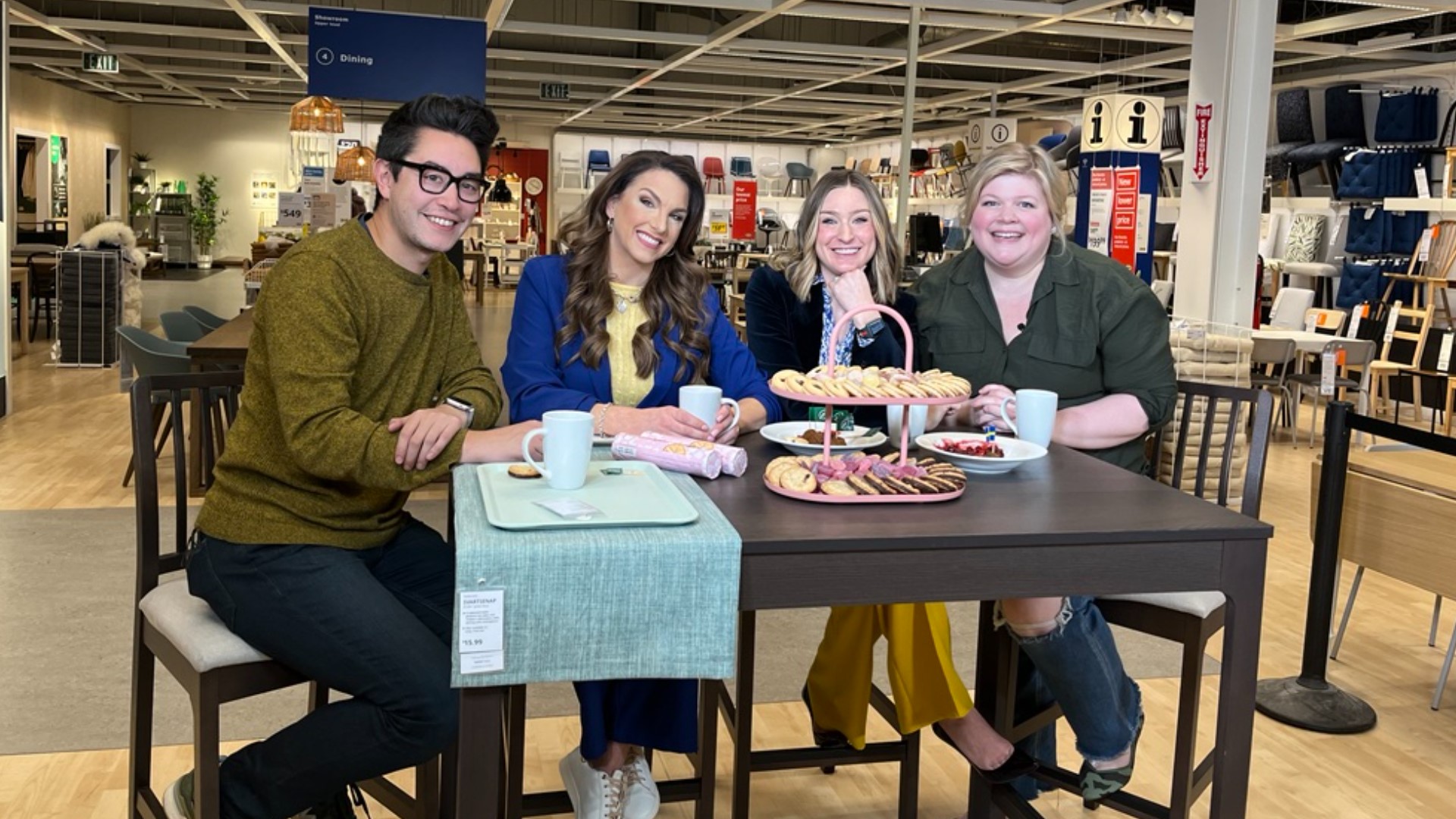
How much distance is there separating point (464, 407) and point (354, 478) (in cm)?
24

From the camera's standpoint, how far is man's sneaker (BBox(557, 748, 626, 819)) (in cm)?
251

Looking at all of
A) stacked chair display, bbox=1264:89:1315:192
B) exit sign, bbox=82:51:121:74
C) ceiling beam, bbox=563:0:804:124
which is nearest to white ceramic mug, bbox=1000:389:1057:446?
ceiling beam, bbox=563:0:804:124

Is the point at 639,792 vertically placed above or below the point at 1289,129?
below

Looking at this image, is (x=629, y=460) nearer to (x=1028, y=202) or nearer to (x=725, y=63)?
(x=1028, y=202)

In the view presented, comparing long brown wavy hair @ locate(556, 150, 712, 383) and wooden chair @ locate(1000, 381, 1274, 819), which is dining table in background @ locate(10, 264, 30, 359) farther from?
wooden chair @ locate(1000, 381, 1274, 819)

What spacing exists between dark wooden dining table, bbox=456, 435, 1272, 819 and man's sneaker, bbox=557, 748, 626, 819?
0.75 metres

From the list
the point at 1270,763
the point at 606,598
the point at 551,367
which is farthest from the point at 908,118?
the point at 606,598

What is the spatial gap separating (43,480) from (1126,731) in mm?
5748

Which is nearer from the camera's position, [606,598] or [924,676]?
[606,598]

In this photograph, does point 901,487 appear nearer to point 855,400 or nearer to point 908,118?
point 855,400

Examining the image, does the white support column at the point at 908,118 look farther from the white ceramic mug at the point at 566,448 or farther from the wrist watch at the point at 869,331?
the white ceramic mug at the point at 566,448

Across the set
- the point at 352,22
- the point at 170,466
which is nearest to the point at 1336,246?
the point at 352,22

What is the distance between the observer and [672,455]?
2.07m

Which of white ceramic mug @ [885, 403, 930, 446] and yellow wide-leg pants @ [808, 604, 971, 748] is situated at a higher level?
white ceramic mug @ [885, 403, 930, 446]
